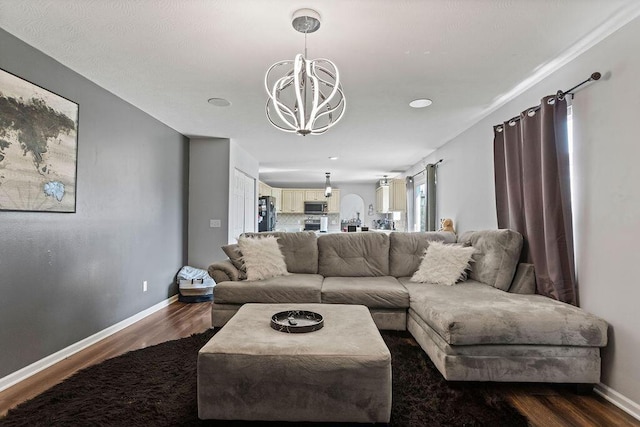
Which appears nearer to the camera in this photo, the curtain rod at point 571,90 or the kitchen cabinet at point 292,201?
the curtain rod at point 571,90

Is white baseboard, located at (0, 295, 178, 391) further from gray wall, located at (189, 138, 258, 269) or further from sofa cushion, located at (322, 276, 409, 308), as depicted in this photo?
sofa cushion, located at (322, 276, 409, 308)

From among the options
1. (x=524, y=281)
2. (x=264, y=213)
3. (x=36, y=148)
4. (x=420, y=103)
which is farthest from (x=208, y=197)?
(x=524, y=281)

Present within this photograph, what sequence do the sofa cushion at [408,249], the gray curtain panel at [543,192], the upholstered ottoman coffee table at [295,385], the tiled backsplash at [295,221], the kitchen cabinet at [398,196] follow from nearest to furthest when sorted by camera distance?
the upholstered ottoman coffee table at [295,385] → the gray curtain panel at [543,192] → the sofa cushion at [408,249] → the kitchen cabinet at [398,196] → the tiled backsplash at [295,221]

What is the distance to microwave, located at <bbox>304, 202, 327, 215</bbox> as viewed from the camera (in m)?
10.2

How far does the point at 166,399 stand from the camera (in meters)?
2.05

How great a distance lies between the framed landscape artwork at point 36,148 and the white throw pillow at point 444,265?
329cm

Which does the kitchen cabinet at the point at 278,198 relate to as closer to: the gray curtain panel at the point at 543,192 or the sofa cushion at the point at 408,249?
the sofa cushion at the point at 408,249

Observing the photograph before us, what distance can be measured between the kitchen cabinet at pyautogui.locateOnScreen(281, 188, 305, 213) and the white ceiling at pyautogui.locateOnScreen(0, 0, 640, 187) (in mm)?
6412

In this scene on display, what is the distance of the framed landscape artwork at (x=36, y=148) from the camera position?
7.44 feet

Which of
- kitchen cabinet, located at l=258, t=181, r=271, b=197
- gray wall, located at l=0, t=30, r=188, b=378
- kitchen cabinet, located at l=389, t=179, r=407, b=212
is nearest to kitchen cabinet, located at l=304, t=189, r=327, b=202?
kitchen cabinet, located at l=258, t=181, r=271, b=197

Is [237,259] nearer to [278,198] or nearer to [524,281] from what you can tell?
[524,281]

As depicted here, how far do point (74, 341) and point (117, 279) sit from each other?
741mm

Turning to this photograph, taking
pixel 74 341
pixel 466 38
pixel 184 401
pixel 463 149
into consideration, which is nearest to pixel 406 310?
pixel 184 401

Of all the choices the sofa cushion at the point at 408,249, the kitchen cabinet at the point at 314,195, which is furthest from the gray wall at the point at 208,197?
the kitchen cabinet at the point at 314,195
